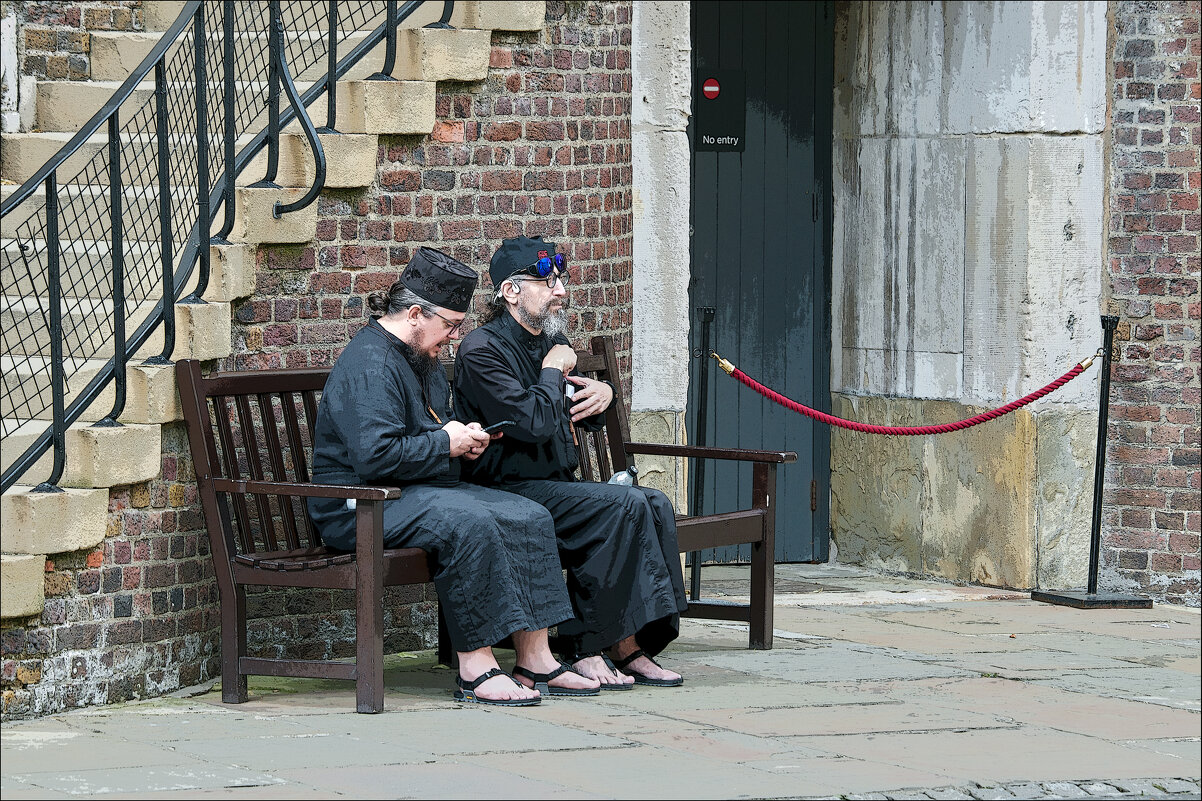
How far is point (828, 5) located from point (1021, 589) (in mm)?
2932

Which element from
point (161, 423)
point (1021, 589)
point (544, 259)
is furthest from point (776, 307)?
point (161, 423)

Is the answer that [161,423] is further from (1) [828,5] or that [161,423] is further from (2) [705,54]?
(1) [828,5]

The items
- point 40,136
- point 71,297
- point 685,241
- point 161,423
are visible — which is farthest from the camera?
point 685,241

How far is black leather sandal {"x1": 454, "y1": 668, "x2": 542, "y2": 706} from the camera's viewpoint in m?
6.07

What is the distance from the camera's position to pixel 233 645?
6.20 meters

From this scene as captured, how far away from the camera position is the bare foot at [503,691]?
239 inches

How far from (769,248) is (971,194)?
3.41 ft

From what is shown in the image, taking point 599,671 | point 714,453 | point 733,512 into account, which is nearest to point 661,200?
point 714,453

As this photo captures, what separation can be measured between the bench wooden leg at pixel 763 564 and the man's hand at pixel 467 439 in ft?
4.64

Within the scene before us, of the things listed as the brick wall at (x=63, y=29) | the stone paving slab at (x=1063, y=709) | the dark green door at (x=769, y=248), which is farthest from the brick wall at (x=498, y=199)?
the stone paving slab at (x=1063, y=709)

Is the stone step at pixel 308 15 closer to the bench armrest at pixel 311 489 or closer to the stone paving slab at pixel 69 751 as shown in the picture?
the bench armrest at pixel 311 489

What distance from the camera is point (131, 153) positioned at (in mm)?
7934

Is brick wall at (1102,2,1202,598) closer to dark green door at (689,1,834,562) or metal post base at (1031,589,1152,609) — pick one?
metal post base at (1031,589,1152,609)

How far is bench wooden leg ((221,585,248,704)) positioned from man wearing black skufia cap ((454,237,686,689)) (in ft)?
2.92
